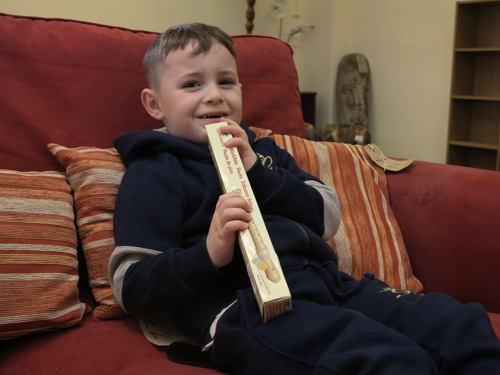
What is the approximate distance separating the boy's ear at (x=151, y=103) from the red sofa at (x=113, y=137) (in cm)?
10

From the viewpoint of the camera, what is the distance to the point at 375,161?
1.47 m

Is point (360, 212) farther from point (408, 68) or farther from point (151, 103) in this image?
point (408, 68)

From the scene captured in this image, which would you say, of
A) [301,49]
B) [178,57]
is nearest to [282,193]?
[178,57]

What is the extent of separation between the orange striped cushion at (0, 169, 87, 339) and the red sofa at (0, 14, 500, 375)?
0.05 meters

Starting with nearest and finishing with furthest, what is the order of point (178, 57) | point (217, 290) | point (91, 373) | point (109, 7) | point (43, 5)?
point (91, 373) → point (217, 290) → point (178, 57) → point (43, 5) → point (109, 7)

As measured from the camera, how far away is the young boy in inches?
30.3

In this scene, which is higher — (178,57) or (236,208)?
(178,57)

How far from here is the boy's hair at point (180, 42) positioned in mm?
1100

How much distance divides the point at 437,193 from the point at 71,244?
815mm

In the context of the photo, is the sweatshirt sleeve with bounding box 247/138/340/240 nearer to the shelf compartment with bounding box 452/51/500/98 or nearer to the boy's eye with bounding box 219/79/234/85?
the boy's eye with bounding box 219/79/234/85

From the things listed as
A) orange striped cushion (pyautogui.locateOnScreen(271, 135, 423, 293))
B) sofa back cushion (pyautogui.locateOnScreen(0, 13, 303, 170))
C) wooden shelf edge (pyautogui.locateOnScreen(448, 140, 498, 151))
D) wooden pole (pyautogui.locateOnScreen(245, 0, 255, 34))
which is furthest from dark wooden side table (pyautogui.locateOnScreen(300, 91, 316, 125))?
sofa back cushion (pyautogui.locateOnScreen(0, 13, 303, 170))

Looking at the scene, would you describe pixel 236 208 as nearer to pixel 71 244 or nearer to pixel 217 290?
pixel 217 290

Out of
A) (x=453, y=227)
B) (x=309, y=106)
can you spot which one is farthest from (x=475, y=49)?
(x=453, y=227)

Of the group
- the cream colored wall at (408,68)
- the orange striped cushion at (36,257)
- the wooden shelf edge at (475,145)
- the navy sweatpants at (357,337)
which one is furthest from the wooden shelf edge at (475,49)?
the orange striped cushion at (36,257)
